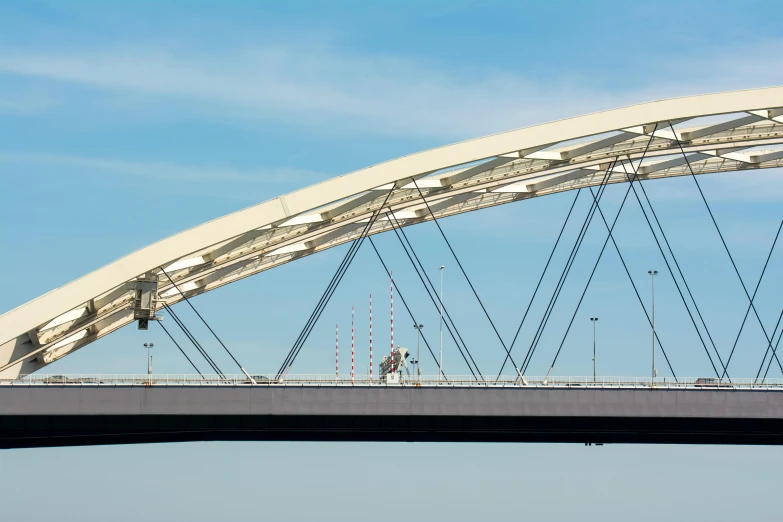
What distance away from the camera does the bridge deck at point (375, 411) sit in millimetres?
57562

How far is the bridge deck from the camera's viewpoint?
5756 centimetres

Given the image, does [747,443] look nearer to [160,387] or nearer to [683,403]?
[683,403]

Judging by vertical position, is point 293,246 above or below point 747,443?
above

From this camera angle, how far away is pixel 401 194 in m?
66.2

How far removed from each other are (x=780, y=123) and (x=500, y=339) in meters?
16.0

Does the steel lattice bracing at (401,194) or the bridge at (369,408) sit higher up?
the steel lattice bracing at (401,194)

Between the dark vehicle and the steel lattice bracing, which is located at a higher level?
the steel lattice bracing

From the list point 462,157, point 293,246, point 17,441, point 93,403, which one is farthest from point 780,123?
point 17,441

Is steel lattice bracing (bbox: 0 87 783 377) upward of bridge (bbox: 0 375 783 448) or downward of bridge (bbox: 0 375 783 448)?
upward

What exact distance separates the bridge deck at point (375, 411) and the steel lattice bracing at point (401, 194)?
4.43 metres

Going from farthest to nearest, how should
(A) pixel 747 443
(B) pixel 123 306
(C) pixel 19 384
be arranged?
1. (B) pixel 123 306
2. (A) pixel 747 443
3. (C) pixel 19 384

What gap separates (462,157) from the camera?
59.9 meters

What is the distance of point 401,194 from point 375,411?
491 inches

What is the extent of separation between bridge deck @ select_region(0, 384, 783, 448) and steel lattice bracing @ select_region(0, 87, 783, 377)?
4.43m
